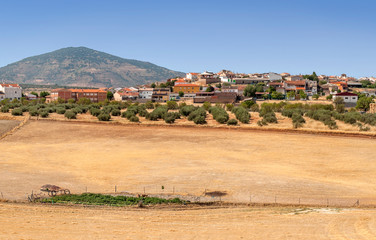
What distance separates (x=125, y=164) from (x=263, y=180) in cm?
1263

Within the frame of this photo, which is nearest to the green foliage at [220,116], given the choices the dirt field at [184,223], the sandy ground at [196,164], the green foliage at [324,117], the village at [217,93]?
the sandy ground at [196,164]

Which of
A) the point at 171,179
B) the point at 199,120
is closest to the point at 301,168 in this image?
the point at 171,179

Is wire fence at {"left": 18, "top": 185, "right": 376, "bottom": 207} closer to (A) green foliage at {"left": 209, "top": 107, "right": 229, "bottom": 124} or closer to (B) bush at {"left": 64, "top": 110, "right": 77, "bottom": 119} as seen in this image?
(A) green foliage at {"left": 209, "top": 107, "right": 229, "bottom": 124}

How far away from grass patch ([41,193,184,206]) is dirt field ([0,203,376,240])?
3.64 feet

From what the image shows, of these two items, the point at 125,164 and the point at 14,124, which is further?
the point at 14,124

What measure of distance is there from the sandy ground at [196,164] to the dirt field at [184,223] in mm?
3106

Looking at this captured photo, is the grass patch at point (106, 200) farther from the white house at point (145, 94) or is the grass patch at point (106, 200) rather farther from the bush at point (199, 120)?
the white house at point (145, 94)

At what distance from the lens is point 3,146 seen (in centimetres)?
4247

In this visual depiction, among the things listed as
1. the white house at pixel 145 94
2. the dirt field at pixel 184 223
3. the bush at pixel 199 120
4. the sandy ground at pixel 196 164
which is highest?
the white house at pixel 145 94

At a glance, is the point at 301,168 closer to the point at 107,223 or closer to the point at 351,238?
the point at 351,238

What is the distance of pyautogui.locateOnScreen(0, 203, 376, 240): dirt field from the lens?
683 inches

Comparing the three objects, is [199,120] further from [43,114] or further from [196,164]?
[43,114]

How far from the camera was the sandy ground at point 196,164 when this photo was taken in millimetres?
26031

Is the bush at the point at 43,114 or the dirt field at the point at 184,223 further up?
the bush at the point at 43,114
